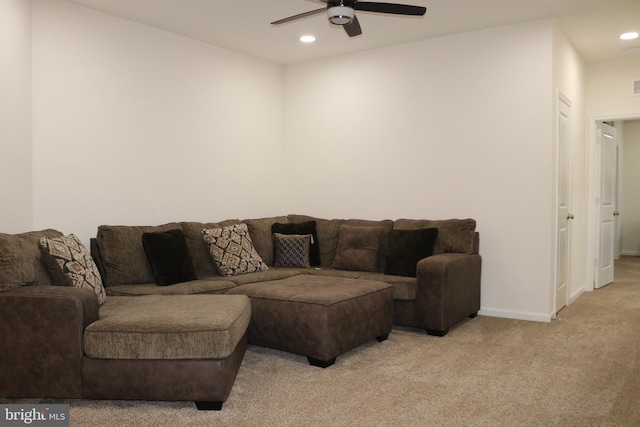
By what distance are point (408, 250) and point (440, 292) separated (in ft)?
1.80

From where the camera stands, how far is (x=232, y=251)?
4.59 metres

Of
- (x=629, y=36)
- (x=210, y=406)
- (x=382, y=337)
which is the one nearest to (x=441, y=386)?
(x=382, y=337)

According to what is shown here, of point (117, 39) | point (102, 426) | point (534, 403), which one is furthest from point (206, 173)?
point (534, 403)

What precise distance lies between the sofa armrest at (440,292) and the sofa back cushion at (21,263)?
8.76ft

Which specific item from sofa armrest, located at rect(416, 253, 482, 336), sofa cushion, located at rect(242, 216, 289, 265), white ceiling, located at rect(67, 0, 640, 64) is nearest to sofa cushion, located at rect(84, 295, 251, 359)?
sofa armrest, located at rect(416, 253, 482, 336)

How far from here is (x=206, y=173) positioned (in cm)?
529

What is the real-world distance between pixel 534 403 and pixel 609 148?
15.8 feet

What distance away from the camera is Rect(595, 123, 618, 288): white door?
6.25 m

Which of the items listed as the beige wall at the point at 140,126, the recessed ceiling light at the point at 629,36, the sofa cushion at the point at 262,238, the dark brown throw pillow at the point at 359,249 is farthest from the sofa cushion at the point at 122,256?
the recessed ceiling light at the point at 629,36

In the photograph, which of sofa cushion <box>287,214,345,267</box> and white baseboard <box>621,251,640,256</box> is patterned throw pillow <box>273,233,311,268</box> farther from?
white baseboard <box>621,251,640,256</box>

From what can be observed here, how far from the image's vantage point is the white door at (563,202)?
491cm

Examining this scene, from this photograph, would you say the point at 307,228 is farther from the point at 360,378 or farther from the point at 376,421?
the point at 376,421

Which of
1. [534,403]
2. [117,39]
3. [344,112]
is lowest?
[534,403]

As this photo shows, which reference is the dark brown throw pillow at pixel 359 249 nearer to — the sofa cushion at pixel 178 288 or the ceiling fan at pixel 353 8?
the sofa cushion at pixel 178 288
